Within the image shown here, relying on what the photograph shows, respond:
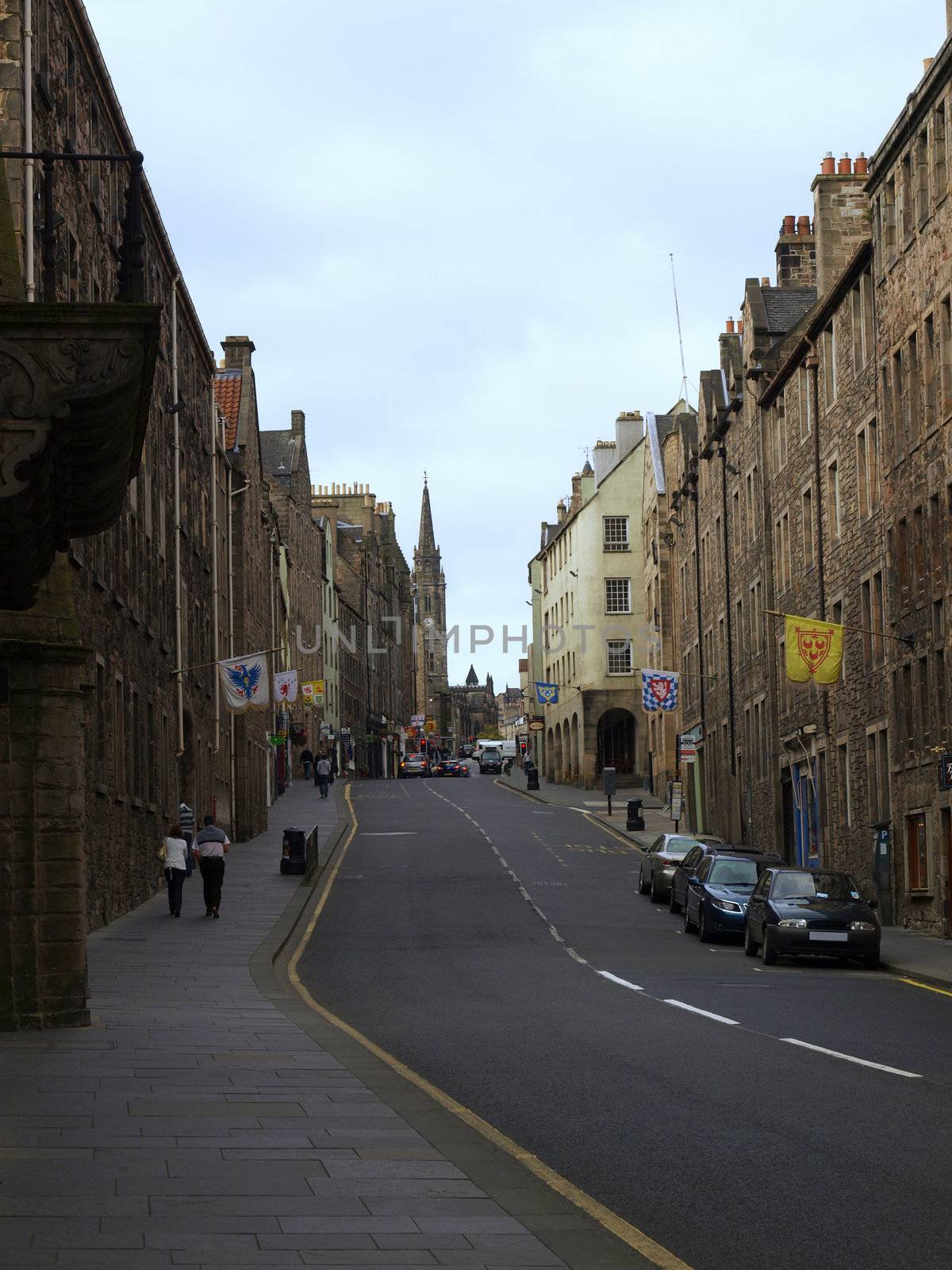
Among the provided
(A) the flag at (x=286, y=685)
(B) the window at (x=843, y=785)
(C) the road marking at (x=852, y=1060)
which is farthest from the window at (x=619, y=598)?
(C) the road marking at (x=852, y=1060)

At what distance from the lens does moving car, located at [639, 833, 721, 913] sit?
3669 cm

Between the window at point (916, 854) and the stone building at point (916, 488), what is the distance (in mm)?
32

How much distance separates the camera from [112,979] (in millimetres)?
21656

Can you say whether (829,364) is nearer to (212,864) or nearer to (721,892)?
(721,892)

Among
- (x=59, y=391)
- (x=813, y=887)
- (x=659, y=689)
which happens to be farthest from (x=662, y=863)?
(x=59, y=391)

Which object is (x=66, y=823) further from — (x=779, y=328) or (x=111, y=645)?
(x=779, y=328)

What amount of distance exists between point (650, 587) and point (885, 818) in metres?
49.9

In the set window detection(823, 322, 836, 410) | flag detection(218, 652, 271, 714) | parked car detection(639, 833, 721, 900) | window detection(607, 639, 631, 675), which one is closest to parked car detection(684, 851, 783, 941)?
parked car detection(639, 833, 721, 900)

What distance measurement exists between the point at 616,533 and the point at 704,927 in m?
63.0

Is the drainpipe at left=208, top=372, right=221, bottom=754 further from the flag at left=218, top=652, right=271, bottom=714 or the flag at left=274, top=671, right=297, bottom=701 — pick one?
the flag at left=218, top=652, right=271, bottom=714

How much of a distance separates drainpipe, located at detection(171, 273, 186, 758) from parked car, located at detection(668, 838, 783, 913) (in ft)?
37.9

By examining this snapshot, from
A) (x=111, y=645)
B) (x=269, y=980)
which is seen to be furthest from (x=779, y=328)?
(x=269, y=980)

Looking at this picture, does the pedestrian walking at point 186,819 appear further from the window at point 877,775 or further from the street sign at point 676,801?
the street sign at point 676,801

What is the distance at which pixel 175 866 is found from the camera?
100 feet
